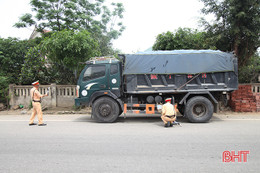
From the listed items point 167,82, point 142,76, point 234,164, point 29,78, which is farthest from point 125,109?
point 29,78

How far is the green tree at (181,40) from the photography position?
11414mm

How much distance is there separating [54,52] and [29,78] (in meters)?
3.05

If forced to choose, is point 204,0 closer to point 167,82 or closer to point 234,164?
point 167,82

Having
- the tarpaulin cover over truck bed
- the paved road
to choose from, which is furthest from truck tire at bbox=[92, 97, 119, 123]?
the tarpaulin cover over truck bed

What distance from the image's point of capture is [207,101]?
7.67 m

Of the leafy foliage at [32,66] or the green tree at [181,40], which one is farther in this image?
the leafy foliage at [32,66]

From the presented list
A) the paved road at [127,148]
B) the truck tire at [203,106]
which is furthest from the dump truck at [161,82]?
the paved road at [127,148]

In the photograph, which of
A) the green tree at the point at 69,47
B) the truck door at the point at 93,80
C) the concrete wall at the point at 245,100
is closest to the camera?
the truck door at the point at 93,80

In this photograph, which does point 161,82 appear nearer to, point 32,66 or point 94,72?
point 94,72

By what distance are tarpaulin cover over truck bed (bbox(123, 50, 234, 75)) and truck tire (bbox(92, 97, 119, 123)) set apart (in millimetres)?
1336

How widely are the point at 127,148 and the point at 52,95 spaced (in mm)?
8130

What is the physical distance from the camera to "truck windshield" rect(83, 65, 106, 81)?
26.6 ft

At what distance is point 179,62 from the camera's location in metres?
7.74

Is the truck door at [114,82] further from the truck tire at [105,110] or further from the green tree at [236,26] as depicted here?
the green tree at [236,26]
